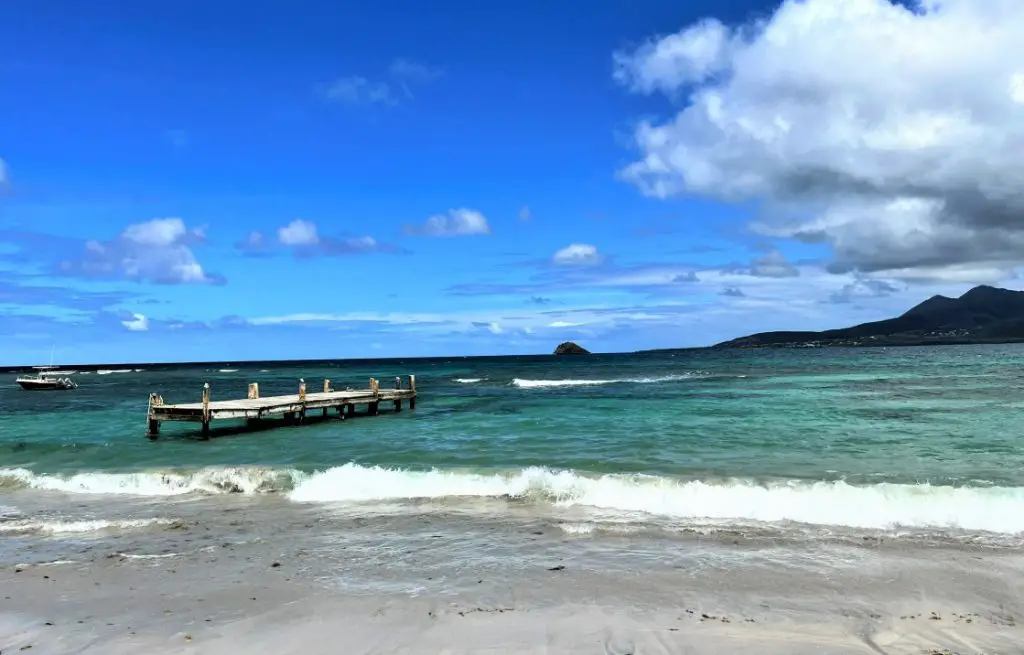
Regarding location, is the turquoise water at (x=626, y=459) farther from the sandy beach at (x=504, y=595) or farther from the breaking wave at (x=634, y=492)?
the sandy beach at (x=504, y=595)

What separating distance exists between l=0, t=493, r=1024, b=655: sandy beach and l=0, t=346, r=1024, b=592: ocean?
0.45ft

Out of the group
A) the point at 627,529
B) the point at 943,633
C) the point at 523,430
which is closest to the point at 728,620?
the point at 943,633

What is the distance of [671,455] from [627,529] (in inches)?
310

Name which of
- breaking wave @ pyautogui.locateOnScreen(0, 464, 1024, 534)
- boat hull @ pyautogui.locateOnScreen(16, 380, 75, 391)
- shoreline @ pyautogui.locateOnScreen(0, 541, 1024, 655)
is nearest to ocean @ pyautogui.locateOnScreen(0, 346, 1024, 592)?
breaking wave @ pyautogui.locateOnScreen(0, 464, 1024, 534)

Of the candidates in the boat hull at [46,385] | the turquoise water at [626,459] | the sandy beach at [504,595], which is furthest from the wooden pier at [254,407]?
the boat hull at [46,385]

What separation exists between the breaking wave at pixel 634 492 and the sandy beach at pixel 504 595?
1904 mm

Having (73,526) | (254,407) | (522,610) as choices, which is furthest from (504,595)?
(254,407)

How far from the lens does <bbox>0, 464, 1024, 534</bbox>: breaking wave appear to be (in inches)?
472

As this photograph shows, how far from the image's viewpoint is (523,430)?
84.1ft

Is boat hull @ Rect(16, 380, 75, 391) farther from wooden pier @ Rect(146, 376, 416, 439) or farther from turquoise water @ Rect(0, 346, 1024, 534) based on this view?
wooden pier @ Rect(146, 376, 416, 439)

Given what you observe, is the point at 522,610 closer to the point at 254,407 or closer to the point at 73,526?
the point at 73,526


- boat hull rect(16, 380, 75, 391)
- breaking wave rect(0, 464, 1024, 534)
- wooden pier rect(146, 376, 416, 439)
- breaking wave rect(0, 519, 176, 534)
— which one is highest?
boat hull rect(16, 380, 75, 391)

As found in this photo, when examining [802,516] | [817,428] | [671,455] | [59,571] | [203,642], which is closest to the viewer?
[203,642]

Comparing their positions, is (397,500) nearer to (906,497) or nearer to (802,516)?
(802,516)
